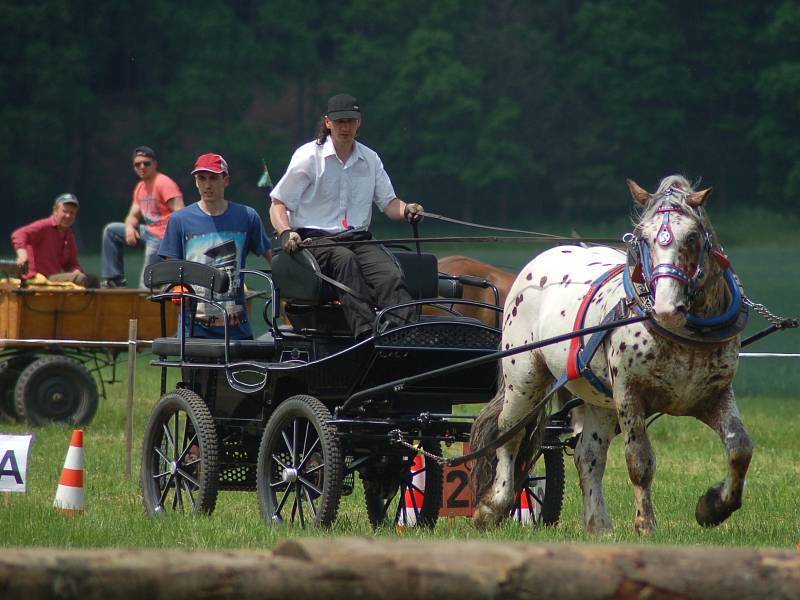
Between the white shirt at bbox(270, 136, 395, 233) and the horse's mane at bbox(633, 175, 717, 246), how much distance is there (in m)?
1.68

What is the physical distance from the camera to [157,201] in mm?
12977

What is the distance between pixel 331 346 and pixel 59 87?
122 feet

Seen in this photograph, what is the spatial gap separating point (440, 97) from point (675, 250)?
122ft

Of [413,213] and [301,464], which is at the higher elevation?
[413,213]

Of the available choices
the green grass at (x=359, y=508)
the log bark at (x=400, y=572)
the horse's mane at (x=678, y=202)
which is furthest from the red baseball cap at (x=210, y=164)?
the log bark at (x=400, y=572)

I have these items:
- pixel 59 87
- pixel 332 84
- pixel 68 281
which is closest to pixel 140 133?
pixel 59 87

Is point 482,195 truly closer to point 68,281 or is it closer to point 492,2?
point 492,2

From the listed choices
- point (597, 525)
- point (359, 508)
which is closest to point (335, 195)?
point (359, 508)

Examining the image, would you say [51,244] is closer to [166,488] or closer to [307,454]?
[166,488]

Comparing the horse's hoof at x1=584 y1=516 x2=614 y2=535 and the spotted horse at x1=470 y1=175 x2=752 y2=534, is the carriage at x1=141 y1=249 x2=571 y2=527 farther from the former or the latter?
the horse's hoof at x1=584 y1=516 x2=614 y2=535

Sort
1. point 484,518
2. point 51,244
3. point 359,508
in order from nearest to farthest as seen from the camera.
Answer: point 484,518 → point 359,508 → point 51,244

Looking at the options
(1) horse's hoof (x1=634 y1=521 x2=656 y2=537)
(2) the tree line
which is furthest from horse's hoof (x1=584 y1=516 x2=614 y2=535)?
(2) the tree line

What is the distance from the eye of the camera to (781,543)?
20.5ft

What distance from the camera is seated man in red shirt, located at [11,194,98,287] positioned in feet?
42.7
